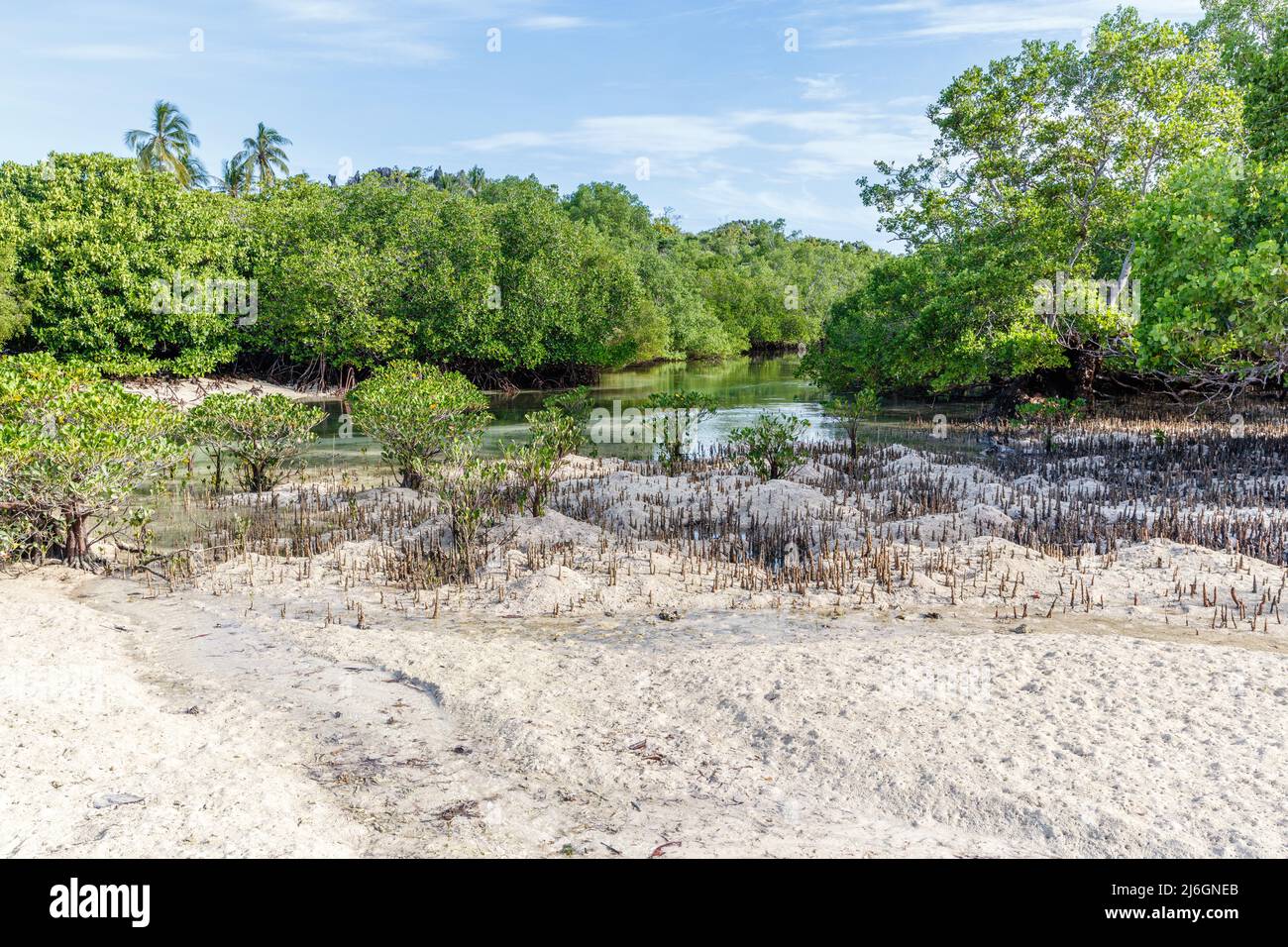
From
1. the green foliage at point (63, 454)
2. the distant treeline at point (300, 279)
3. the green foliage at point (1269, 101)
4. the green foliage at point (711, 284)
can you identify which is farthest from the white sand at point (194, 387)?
the green foliage at point (1269, 101)

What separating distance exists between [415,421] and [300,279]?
71.2 feet

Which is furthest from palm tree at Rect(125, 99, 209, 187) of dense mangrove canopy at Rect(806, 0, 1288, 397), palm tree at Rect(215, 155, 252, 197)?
dense mangrove canopy at Rect(806, 0, 1288, 397)

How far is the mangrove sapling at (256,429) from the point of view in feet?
43.6

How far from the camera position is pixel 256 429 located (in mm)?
13781

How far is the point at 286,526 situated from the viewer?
11.5 meters

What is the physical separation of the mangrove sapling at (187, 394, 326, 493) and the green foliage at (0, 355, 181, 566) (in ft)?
10.5

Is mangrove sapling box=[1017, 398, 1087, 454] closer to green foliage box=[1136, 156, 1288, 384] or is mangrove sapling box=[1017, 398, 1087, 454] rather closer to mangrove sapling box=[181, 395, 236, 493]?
green foliage box=[1136, 156, 1288, 384]

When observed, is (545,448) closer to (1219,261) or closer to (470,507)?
(470,507)

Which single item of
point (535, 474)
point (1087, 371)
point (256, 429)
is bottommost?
point (535, 474)

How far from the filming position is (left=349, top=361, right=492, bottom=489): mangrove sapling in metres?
13.6

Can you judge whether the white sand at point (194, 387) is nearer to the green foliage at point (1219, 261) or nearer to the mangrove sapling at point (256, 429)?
the mangrove sapling at point (256, 429)

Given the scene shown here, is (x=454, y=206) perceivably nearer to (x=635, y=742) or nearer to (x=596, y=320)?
(x=596, y=320)

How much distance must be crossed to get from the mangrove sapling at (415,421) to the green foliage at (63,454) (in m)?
3.97

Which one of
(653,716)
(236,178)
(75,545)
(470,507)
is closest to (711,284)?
(236,178)
